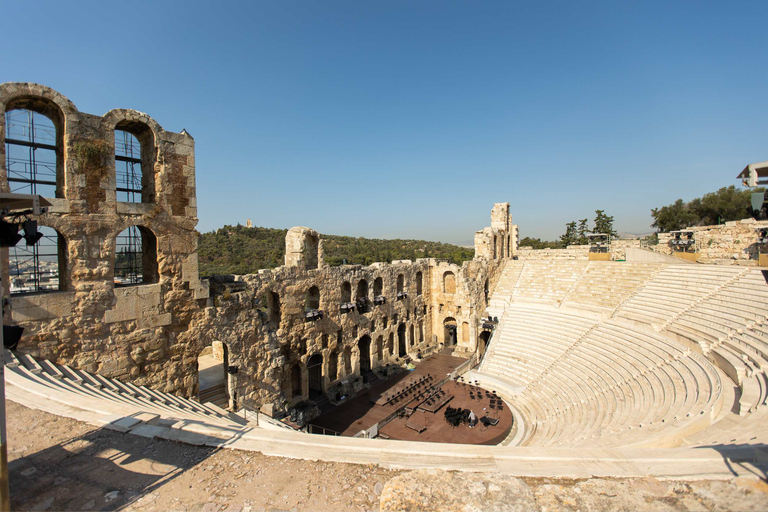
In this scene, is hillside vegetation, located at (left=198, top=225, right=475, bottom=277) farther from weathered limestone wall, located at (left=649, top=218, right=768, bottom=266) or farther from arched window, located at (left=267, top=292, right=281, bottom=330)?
weathered limestone wall, located at (left=649, top=218, right=768, bottom=266)

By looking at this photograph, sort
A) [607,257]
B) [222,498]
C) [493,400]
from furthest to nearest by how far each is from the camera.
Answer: [607,257] < [493,400] < [222,498]

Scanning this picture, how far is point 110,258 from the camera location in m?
9.52

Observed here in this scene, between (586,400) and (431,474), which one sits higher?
(431,474)

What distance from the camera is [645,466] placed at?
4.57 metres

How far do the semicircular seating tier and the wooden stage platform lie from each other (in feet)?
4.90

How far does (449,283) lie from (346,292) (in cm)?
939

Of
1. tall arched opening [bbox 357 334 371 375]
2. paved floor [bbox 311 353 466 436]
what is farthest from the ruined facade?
tall arched opening [bbox 357 334 371 375]

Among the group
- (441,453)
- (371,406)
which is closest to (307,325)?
(371,406)

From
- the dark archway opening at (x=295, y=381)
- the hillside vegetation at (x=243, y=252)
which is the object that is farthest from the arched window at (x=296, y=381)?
the hillside vegetation at (x=243, y=252)

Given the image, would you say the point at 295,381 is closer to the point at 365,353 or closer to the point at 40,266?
the point at 365,353

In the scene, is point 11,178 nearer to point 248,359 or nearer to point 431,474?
point 248,359

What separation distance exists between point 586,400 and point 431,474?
12.7 meters

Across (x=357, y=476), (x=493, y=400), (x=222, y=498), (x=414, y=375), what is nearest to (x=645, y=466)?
(x=357, y=476)

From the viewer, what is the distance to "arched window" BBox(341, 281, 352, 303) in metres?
20.2
